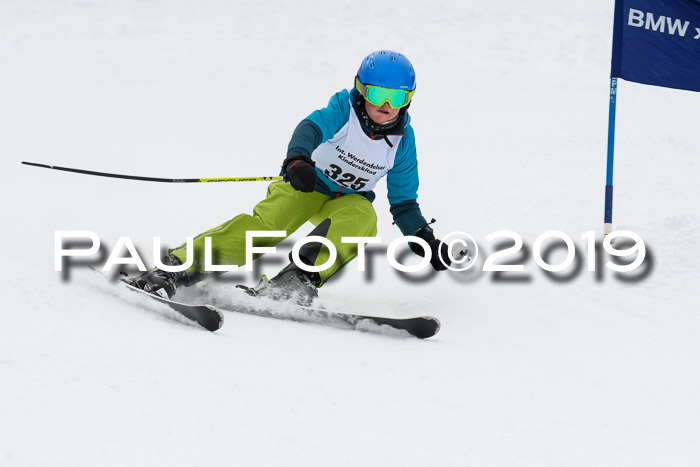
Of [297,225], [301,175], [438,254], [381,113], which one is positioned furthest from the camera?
[297,225]

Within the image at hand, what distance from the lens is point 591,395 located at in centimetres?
269

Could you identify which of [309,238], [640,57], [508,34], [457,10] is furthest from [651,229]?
[457,10]

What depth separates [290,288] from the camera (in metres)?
3.61

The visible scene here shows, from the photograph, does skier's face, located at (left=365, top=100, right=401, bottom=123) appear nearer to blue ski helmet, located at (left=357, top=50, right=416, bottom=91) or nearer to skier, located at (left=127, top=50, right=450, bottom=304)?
skier, located at (left=127, top=50, right=450, bottom=304)

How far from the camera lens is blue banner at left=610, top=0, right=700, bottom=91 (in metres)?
5.21

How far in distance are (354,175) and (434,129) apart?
5665 millimetres

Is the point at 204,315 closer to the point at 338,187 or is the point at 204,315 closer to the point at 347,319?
the point at 347,319

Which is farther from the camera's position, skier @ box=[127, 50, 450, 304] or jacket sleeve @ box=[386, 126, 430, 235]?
jacket sleeve @ box=[386, 126, 430, 235]

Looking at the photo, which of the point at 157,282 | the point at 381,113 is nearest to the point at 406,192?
the point at 381,113

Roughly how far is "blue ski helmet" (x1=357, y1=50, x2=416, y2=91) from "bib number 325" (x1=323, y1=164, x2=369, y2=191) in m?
0.53

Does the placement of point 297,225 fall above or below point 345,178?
below

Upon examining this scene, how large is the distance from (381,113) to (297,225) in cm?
79

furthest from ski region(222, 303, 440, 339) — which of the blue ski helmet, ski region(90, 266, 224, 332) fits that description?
the blue ski helmet

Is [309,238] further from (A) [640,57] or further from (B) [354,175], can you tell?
(A) [640,57]
